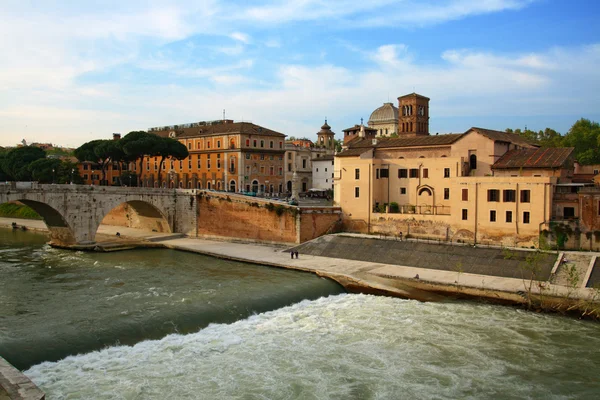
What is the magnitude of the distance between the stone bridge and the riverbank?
1150 centimetres

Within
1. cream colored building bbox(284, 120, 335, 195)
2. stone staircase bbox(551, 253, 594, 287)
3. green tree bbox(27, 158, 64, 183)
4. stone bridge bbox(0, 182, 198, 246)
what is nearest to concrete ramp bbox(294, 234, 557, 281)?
stone staircase bbox(551, 253, 594, 287)

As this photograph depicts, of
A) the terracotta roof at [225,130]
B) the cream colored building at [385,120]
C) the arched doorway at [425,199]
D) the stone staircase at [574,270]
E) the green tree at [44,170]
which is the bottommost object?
the stone staircase at [574,270]

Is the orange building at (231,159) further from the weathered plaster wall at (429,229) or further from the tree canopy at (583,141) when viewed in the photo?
the tree canopy at (583,141)

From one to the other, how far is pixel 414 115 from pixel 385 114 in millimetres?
41172

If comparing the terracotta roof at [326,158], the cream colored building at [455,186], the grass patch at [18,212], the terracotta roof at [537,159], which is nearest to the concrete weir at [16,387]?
the cream colored building at [455,186]

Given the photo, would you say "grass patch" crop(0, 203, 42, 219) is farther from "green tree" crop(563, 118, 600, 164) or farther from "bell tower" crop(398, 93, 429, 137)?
"green tree" crop(563, 118, 600, 164)

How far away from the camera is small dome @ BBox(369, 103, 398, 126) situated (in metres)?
92.4

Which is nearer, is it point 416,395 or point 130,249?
point 416,395

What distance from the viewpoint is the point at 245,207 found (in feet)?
142

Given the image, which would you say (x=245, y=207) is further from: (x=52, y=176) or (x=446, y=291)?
(x=52, y=176)

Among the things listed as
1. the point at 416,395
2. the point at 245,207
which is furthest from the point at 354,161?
the point at 416,395

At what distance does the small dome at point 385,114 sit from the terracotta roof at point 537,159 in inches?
2195

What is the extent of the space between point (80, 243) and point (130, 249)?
369 centimetres

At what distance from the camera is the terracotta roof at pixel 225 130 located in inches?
2410
